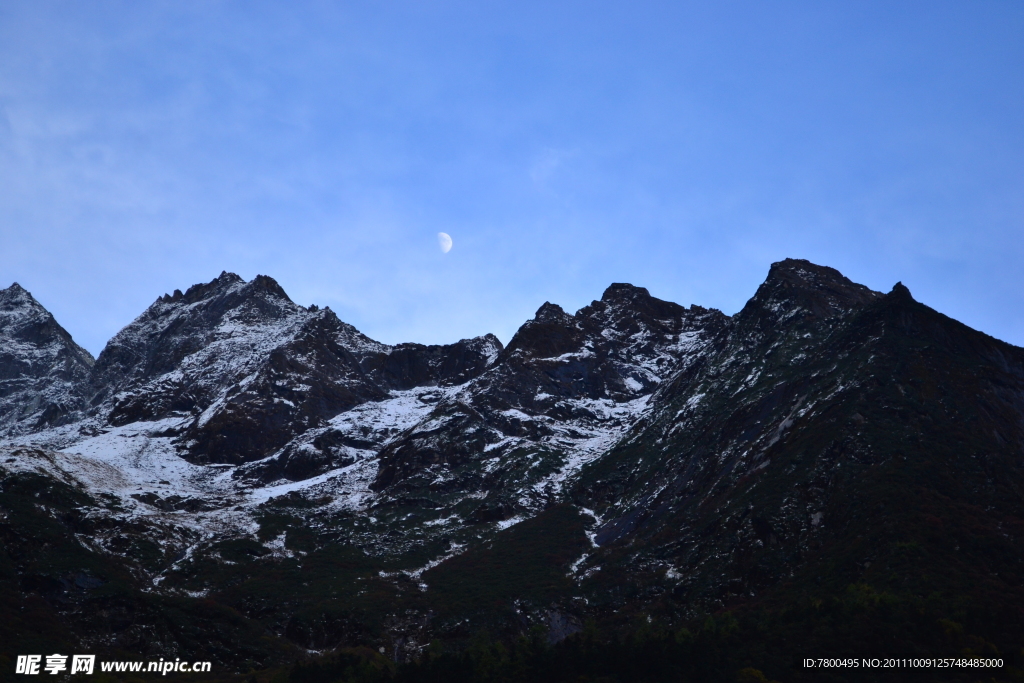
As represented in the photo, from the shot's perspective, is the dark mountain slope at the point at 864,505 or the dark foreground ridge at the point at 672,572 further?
the dark mountain slope at the point at 864,505

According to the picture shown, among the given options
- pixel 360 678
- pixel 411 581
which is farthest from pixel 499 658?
pixel 411 581

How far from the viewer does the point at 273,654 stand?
15388 centimetres
